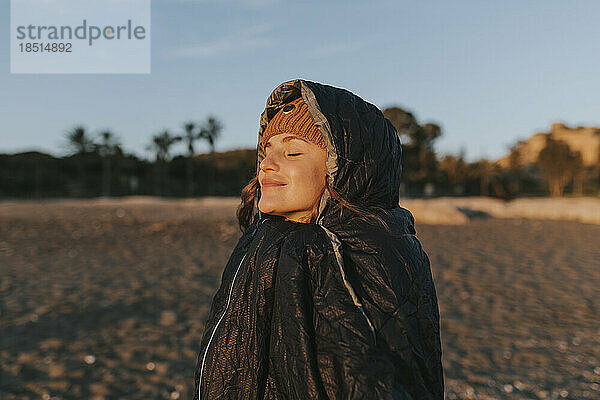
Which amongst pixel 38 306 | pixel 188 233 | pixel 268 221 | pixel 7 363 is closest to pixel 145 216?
pixel 188 233

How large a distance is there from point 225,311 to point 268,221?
31 cm

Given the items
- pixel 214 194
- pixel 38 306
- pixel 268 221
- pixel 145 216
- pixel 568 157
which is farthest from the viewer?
pixel 568 157

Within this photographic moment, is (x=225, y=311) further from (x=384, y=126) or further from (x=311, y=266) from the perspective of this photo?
(x=384, y=126)

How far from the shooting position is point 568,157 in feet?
173

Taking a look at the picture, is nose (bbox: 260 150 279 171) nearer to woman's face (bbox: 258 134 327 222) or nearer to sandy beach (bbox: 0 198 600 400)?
woman's face (bbox: 258 134 327 222)

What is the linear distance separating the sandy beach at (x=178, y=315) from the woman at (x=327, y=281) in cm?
279

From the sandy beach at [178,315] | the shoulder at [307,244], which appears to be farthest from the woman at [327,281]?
the sandy beach at [178,315]

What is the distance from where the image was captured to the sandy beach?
13.6 ft

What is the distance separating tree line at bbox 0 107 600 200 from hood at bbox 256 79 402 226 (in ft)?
107

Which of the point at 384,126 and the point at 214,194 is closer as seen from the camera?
the point at 384,126

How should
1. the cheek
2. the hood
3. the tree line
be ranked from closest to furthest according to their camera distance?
1. the hood
2. the cheek
3. the tree line

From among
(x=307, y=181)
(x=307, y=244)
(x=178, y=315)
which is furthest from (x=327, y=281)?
(x=178, y=315)

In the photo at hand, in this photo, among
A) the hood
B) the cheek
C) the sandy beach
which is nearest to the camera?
the hood

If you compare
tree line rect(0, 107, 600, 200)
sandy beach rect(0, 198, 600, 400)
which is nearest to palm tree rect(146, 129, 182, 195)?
tree line rect(0, 107, 600, 200)
